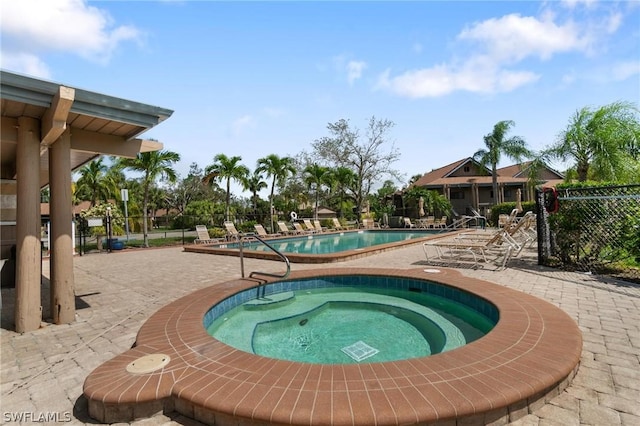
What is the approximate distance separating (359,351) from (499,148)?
105 ft

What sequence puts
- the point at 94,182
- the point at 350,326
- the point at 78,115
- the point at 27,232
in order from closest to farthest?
the point at 27,232 → the point at 78,115 → the point at 350,326 → the point at 94,182

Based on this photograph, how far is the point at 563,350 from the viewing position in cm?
307

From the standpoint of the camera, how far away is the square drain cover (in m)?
3.93

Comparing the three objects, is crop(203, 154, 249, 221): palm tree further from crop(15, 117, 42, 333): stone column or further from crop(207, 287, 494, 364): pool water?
crop(15, 117, 42, 333): stone column

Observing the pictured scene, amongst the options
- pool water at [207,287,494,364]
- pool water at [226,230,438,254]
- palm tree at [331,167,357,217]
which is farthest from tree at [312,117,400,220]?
pool water at [207,287,494,364]

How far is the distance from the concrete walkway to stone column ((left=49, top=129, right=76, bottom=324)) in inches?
11.4

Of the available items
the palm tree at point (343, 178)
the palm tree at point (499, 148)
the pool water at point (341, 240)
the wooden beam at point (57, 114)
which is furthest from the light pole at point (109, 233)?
the palm tree at point (499, 148)

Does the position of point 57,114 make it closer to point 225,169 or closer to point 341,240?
point 341,240

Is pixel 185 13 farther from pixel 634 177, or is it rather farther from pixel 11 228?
pixel 634 177

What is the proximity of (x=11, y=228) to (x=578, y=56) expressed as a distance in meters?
15.0

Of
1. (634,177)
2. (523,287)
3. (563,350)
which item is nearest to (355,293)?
(523,287)

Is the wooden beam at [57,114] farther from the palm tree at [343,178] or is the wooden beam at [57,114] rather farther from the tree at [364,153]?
the tree at [364,153]

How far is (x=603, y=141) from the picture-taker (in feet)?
41.2

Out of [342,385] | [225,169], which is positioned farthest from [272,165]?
[342,385]
